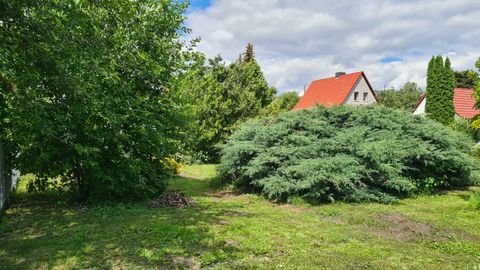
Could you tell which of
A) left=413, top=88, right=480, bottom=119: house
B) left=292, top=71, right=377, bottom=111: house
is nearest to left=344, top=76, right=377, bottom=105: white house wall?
left=292, top=71, right=377, bottom=111: house

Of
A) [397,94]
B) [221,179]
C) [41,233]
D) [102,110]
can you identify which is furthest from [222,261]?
[397,94]

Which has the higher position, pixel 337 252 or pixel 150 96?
pixel 150 96

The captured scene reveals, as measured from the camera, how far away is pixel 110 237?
17.2 feet

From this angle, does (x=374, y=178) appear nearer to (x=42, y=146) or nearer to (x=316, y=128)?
(x=316, y=128)

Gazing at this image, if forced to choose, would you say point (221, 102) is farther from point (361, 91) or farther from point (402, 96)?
point (402, 96)

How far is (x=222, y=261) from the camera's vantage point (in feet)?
14.4

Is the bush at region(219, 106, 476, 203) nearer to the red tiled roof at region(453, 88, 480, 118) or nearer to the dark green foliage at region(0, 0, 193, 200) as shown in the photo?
the dark green foliage at region(0, 0, 193, 200)

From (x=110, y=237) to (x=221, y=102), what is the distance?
515 inches

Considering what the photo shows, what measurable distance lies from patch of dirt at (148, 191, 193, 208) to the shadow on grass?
0.32 meters

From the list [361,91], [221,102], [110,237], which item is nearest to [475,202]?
[110,237]

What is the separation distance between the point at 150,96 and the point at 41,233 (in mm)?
3938

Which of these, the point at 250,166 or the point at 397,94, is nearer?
the point at 250,166

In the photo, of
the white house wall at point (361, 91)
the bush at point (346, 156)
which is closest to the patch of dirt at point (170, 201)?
the bush at point (346, 156)

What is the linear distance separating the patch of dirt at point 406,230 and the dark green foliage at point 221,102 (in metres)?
10.9
